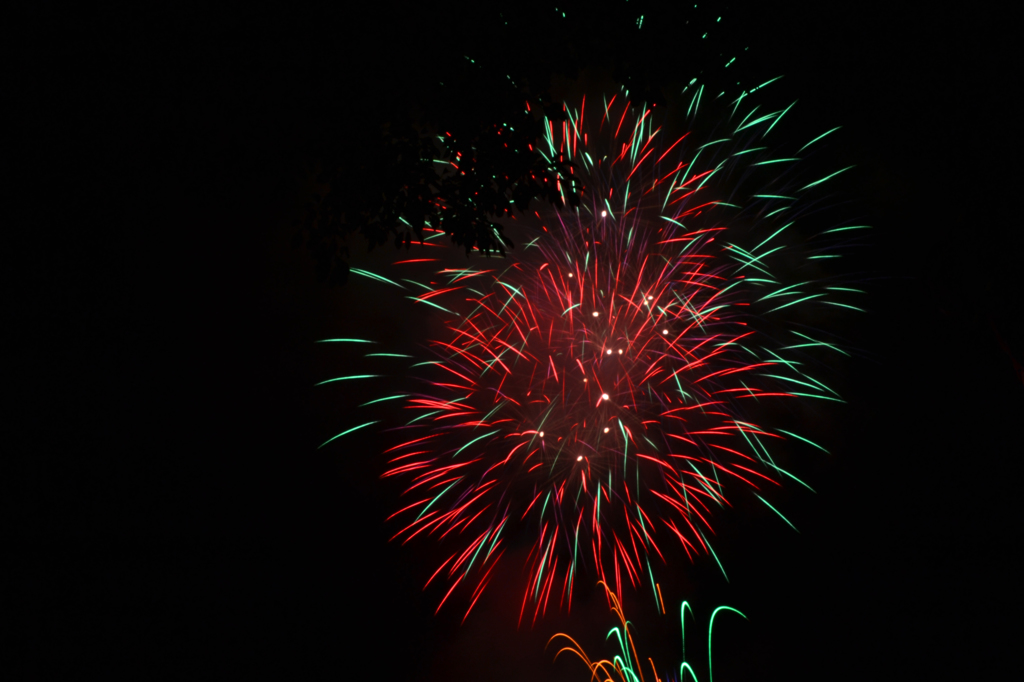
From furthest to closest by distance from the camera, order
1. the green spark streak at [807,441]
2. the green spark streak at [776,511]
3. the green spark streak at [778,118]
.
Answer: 1. the green spark streak at [776,511]
2. the green spark streak at [807,441]
3. the green spark streak at [778,118]

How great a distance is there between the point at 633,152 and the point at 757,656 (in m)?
9.89

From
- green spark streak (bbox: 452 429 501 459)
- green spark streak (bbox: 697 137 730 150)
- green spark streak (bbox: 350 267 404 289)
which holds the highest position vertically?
green spark streak (bbox: 697 137 730 150)

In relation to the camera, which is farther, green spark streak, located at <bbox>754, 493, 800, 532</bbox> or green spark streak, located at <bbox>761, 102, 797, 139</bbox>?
green spark streak, located at <bbox>754, 493, 800, 532</bbox>

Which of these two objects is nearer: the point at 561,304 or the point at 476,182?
the point at 476,182

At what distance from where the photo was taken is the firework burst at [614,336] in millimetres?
6484

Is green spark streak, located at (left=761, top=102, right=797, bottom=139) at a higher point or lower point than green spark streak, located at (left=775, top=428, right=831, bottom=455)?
higher

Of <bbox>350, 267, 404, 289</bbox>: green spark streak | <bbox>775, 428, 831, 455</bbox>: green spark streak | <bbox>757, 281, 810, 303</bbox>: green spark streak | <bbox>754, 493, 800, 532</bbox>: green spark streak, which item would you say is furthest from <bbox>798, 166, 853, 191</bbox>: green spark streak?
<bbox>350, 267, 404, 289</bbox>: green spark streak

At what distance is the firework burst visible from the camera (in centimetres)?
648

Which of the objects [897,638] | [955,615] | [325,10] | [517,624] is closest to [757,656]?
[897,638]

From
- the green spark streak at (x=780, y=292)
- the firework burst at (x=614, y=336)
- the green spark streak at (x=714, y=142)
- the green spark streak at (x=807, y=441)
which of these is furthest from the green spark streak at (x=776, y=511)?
the green spark streak at (x=714, y=142)

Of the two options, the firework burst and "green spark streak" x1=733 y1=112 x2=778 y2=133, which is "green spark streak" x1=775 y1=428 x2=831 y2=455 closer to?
the firework burst

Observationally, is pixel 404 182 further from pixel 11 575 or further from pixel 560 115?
pixel 11 575

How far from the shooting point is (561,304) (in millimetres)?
6633

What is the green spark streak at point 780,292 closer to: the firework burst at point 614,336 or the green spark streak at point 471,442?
the firework burst at point 614,336
